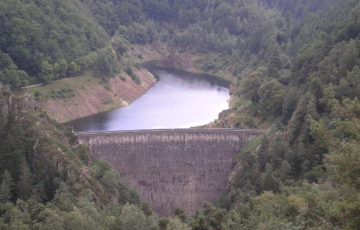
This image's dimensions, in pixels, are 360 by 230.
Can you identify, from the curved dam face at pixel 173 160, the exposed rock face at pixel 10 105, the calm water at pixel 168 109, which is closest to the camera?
the exposed rock face at pixel 10 105

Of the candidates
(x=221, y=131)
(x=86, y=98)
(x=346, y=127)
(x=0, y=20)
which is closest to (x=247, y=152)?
(x=221, y=131)

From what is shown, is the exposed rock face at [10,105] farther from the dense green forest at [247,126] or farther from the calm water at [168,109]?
the calm water at [168,109]

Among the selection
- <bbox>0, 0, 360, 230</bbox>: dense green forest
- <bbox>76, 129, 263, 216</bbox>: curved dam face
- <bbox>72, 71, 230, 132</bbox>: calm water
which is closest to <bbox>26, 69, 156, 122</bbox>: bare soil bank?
<bbox>72, 71, 230, 132</bbox>: calm water

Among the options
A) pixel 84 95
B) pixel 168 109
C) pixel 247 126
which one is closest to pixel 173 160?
pixel 247 126

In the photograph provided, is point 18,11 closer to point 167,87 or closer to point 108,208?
point 167,87

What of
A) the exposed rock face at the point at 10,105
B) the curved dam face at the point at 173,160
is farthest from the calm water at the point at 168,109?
the exposed rock face at the point at 10,105

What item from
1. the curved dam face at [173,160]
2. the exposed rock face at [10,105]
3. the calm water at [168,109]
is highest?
the calm water at [168,109]

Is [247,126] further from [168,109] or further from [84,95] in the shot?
[84,95]
